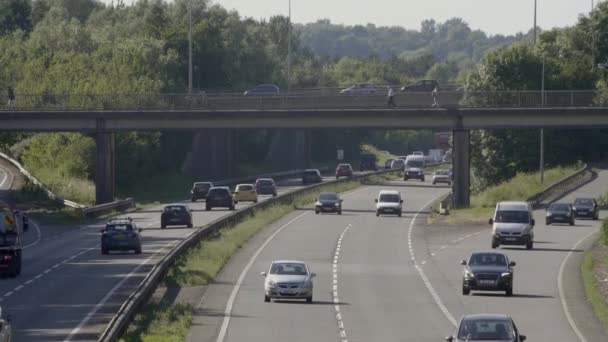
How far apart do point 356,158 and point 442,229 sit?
10600cm

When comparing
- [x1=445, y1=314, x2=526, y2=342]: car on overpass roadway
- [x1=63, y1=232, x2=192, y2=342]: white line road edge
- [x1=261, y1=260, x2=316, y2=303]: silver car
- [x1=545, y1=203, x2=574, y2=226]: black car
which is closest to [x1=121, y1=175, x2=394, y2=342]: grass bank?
[x1=63, y1=232, x2=192, y2=342]: white line road edge

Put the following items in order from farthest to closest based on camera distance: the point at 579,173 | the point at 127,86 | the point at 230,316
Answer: the point at 127,86
the point at 579,173
the point at 230,316

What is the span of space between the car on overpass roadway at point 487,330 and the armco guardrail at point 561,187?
68.7 m

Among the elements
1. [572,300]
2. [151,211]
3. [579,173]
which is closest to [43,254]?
[572,300]

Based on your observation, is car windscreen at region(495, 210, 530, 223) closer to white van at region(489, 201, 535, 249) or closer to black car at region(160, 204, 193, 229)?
white van at region(489, 201, 535, 249)

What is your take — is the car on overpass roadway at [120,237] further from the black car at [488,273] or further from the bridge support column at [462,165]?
the bridge support column at [462,165]

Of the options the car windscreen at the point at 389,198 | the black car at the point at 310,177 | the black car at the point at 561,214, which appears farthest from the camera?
the black car at the point at 310,177

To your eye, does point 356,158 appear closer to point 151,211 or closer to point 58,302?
point 151,211

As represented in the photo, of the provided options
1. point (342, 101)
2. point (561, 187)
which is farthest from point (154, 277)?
point (561, 187)

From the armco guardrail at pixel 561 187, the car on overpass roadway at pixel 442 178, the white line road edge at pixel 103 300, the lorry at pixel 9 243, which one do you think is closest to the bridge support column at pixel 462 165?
the armco guardrail at pixel 561 187

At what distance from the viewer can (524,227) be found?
6569 centimetres

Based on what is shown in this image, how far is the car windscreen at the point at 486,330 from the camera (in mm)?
28844

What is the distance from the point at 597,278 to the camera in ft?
179

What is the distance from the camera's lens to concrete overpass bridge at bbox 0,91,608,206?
92.1 metres
